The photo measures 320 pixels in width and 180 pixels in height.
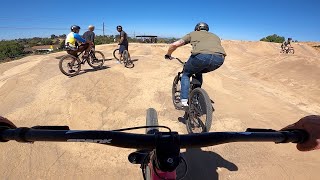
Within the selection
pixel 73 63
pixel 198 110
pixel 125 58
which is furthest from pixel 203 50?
pixel 125 58

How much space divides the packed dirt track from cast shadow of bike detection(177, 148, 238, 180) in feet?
0.06

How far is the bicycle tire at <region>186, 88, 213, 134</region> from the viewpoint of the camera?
4547mm

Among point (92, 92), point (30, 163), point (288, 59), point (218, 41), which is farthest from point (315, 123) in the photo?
point (288, 59)

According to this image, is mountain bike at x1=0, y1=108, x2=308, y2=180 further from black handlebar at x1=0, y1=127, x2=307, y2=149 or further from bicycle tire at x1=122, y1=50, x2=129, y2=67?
bicycle tire at x1=122, y1=50, x2=129, y2=67

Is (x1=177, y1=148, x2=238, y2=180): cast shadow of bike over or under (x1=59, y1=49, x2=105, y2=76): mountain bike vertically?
under

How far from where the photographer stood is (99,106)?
6.94m

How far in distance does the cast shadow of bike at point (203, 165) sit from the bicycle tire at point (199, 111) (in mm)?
477

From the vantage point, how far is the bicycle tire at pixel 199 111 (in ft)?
14.9

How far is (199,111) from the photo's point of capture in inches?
195

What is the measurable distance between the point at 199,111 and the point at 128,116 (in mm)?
2274

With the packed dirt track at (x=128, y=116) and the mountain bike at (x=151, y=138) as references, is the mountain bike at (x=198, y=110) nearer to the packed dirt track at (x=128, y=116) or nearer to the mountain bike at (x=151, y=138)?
the packed dirt track at (x=128, y=116)

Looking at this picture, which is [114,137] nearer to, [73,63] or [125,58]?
[73,63]

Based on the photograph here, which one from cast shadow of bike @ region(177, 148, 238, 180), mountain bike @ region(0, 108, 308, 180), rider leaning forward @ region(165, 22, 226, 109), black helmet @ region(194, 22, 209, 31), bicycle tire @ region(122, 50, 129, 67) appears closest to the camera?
mountain bike @ region(0, 108, 308, 180)

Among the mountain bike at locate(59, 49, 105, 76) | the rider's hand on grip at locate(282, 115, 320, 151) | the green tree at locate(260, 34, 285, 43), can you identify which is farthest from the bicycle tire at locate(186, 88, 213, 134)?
the green tree at locate(260, 34, 285, 43)
